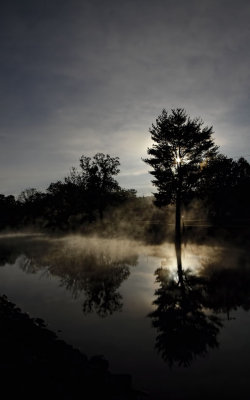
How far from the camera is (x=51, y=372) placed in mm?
6223

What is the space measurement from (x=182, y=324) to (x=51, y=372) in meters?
5.08

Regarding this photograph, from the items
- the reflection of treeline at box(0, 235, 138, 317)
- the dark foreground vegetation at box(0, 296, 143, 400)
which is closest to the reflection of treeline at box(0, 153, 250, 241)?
the reflection of treeline at box(0, 235, 138, 317)

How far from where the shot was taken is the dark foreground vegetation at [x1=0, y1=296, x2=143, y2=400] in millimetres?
5250

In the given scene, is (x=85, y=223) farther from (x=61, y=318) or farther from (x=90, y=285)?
(x=61, y=318)

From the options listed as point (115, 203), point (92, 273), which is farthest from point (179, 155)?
point (115, 203)

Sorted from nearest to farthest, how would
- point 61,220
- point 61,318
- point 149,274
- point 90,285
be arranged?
1. point 61,318
2. point 90,285
3. point 149,274
4. point 61,220

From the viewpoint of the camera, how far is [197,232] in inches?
1526

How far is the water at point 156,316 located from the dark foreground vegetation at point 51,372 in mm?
630

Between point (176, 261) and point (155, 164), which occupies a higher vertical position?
point (155, 164)

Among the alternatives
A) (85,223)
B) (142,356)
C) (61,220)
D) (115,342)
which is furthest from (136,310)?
(61,220)

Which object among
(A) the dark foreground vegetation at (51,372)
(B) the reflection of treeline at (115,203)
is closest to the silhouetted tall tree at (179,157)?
(B) the reflection of treeline at (115,203)

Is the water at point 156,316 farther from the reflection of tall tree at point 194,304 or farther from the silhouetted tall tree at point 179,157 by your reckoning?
the silhouetted tall tree at point 179,157

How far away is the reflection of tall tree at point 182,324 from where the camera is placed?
791cm

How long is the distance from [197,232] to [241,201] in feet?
93.7
